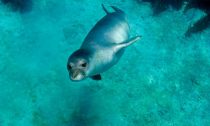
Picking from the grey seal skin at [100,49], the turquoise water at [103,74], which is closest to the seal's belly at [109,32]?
the grey seal skin at [100,49]

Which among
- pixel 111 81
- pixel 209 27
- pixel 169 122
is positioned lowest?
pixel 169 122

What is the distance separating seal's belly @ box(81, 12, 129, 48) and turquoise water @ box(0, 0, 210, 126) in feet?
6.33

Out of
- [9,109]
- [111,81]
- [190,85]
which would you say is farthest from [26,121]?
[190,85]

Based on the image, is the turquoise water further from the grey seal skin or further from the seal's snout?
the seal's snout

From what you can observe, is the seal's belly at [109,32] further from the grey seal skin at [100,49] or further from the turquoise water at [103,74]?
the turquoise water at [103,74]

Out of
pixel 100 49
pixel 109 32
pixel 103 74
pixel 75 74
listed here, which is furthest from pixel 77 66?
pixel 103 74

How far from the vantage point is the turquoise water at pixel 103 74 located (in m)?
5.35

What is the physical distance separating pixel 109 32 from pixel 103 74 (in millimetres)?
2257

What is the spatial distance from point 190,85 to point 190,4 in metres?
2.16

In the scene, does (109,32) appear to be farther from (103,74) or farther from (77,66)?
(103,74)

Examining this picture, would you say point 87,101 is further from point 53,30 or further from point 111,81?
point 53,30

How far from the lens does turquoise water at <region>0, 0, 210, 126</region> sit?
5.35 metres

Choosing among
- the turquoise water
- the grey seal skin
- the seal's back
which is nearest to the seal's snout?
the grey seal skin

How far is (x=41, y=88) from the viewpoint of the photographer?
5605 millimetres
